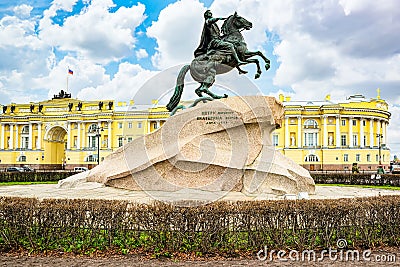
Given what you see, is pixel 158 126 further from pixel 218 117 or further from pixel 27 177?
pixel 218 117

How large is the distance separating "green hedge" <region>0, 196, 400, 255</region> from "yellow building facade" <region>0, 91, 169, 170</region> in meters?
56.1

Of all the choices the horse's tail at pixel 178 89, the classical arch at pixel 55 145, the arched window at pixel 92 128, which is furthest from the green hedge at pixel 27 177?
the classical arch at pixel 55 145

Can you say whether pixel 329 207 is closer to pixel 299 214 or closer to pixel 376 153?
pixel 299 214

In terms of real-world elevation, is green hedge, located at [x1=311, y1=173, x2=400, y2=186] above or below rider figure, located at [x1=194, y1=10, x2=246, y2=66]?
below

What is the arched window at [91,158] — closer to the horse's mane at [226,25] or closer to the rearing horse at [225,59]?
the rearing horse at [225,59]

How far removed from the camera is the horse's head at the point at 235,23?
40.8 ft

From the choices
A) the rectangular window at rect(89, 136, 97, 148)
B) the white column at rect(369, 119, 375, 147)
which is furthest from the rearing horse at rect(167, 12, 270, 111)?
the white column at rect(369, 119, 375, 147)

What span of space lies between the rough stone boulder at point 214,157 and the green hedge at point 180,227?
417cm

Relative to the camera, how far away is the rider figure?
1243 centimetres

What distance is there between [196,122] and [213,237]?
18.7 feet

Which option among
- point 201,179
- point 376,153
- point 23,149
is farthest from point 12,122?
point 201,179

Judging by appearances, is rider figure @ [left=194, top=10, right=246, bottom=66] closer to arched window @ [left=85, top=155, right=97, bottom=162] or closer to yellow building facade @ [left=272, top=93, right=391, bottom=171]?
yellow building facade @ [left=272, top=93, right=391, bottom=171]

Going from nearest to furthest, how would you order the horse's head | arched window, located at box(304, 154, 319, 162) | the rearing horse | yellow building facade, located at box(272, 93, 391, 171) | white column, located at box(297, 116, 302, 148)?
the horse's head → the rearing horse → yellow building facade, located at box(272, 93, 391, 171) → arched window, located at box(304, 154, 319, 162) → white column, located at box(297, 116, 302, 148)

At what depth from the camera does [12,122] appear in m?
71.8
